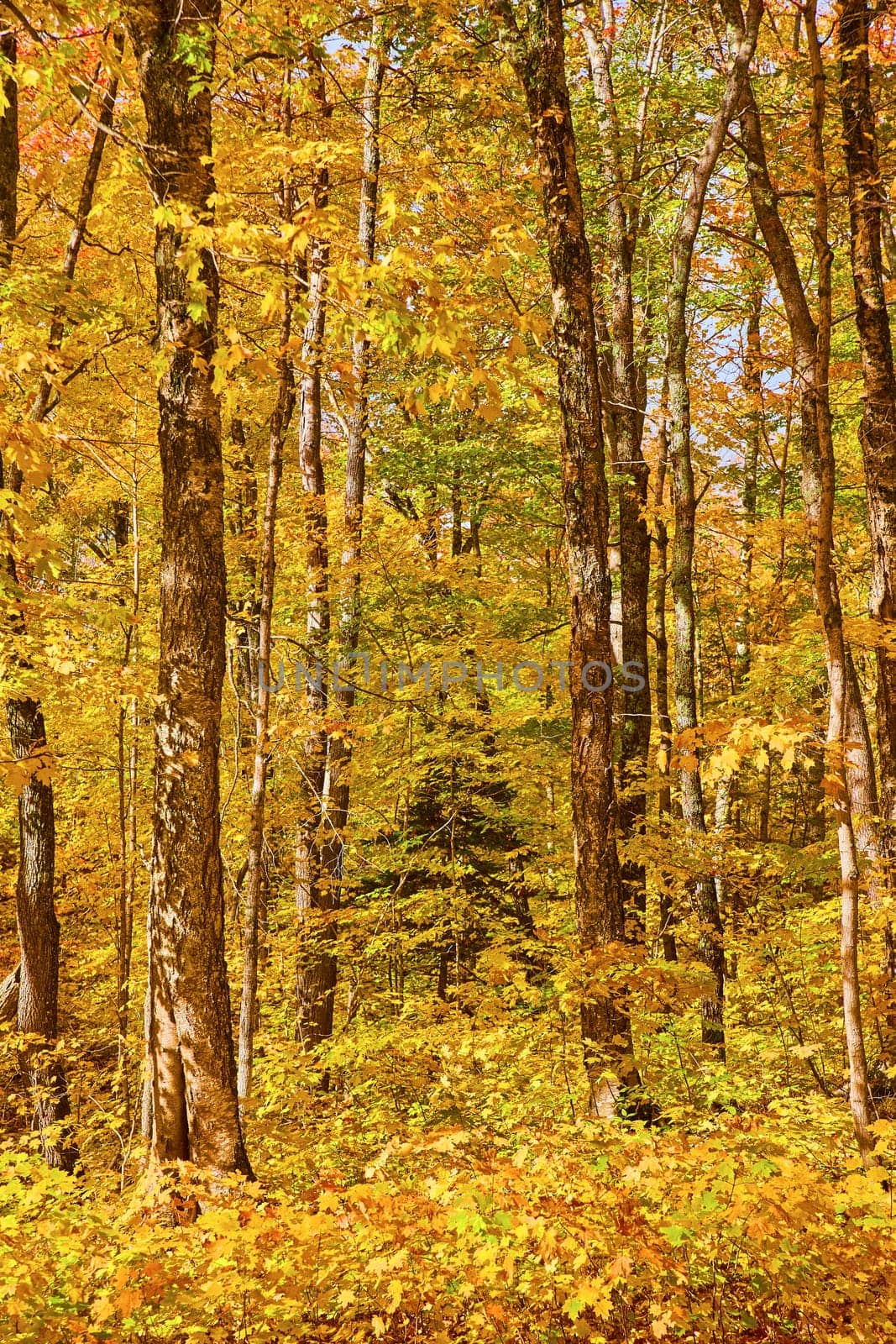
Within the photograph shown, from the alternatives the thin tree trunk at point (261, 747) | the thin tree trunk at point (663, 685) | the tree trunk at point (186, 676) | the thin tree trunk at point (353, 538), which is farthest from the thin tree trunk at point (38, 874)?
the thin tree trunk at point (663, 685)

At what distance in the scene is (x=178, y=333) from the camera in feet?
16.8

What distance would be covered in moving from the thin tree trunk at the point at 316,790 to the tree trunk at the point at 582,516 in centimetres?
339

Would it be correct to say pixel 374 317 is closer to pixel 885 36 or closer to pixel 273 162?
pixel 273 162

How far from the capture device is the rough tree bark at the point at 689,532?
8.69m

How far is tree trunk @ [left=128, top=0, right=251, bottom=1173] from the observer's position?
191 inches

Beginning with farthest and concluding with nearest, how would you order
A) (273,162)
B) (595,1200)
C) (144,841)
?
1. (144,841)
2. (273,162)
3. (595,1200)

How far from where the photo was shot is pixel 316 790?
29.1 feet

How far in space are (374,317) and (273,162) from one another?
3319mm

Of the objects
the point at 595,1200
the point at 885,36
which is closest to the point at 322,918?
the point at 595,1200

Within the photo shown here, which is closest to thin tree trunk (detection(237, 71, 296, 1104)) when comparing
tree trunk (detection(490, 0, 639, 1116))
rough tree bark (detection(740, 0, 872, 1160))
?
tree trunk (detection(490, 0, 639, 1116))

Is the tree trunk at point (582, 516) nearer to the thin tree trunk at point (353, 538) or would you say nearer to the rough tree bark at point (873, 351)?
the rough tree bark at point (873, 351)

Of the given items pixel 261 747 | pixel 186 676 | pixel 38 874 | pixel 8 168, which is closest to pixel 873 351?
pixel 261 747

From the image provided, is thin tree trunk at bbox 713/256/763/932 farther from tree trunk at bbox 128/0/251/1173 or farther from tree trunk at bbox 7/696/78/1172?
tree trunk at bbox 128/0/251/1173

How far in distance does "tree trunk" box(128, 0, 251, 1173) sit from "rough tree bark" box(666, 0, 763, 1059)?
17.5 feet
